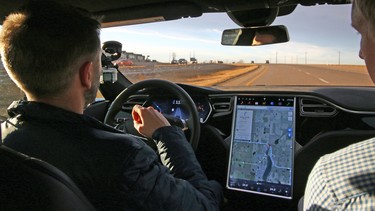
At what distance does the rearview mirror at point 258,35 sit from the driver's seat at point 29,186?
2.57 m

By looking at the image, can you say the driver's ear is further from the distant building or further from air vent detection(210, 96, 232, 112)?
the distant building

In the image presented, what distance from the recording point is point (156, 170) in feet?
6.51

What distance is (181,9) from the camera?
3555 mm

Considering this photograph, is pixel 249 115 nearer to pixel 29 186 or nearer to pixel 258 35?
pixel 258 35

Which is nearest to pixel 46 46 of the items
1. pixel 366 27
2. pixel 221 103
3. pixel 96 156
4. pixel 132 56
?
pixel 96 156

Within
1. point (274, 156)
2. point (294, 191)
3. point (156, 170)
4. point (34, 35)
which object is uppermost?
point (34, 35)

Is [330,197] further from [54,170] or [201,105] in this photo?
[201,105]

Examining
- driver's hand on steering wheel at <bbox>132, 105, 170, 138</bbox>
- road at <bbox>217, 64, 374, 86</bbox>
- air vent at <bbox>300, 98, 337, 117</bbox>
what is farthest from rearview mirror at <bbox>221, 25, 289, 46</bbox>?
driver's hand on steering wheel at <bbox>132, 105, 170, 138</bbox>

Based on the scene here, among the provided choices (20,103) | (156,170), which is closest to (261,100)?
(156,170)

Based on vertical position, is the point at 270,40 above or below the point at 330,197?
above

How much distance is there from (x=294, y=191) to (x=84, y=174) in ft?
7.91

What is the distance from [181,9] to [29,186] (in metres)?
2.40

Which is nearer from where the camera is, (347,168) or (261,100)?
(347,168)

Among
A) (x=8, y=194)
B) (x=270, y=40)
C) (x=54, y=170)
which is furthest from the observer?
(x=270, y=40)
